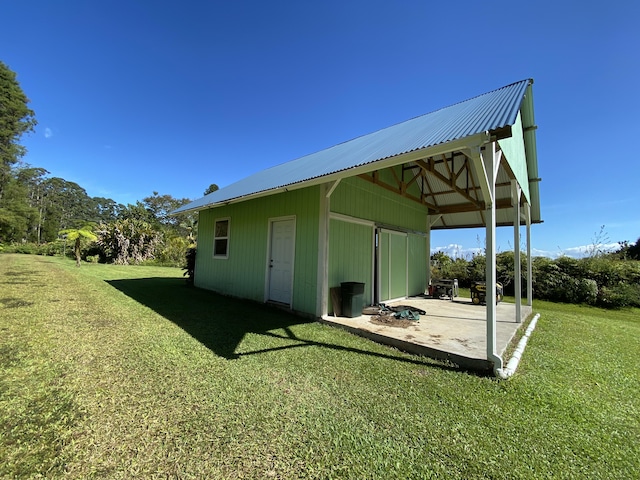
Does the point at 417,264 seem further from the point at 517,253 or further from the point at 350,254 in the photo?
the point at 350,254

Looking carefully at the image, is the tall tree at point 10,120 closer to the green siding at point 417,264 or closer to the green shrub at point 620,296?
the green siding at point 417,264

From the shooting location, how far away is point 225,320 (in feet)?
16.9

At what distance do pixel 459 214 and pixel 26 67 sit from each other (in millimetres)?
18512

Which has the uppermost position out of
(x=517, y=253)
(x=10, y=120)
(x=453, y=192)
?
(x=10, y=120)

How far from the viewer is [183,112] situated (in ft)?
41.0

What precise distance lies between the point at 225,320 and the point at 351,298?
8.36 feet

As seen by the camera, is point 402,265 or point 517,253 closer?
point 517,253

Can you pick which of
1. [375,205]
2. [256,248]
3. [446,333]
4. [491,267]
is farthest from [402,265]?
[491,267]

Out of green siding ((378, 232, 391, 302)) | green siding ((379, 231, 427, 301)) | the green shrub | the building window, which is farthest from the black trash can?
the green shrub

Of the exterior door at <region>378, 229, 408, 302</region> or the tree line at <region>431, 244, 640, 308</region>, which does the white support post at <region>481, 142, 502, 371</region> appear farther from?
the tree line at <region>431, 244, 640, 308</region>

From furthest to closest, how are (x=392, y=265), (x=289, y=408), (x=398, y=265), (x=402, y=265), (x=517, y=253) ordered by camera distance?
1. (x=402, y=265)
2. (x=398, y=265)
3. (x=392, y=265)
4. (x=517, y=253)
5. (x=289, y=408)

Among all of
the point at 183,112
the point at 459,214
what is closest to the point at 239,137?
the point at 183,112

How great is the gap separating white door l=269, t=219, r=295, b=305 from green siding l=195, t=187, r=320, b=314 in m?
0.19

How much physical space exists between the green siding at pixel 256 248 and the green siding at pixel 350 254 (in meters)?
0.45
